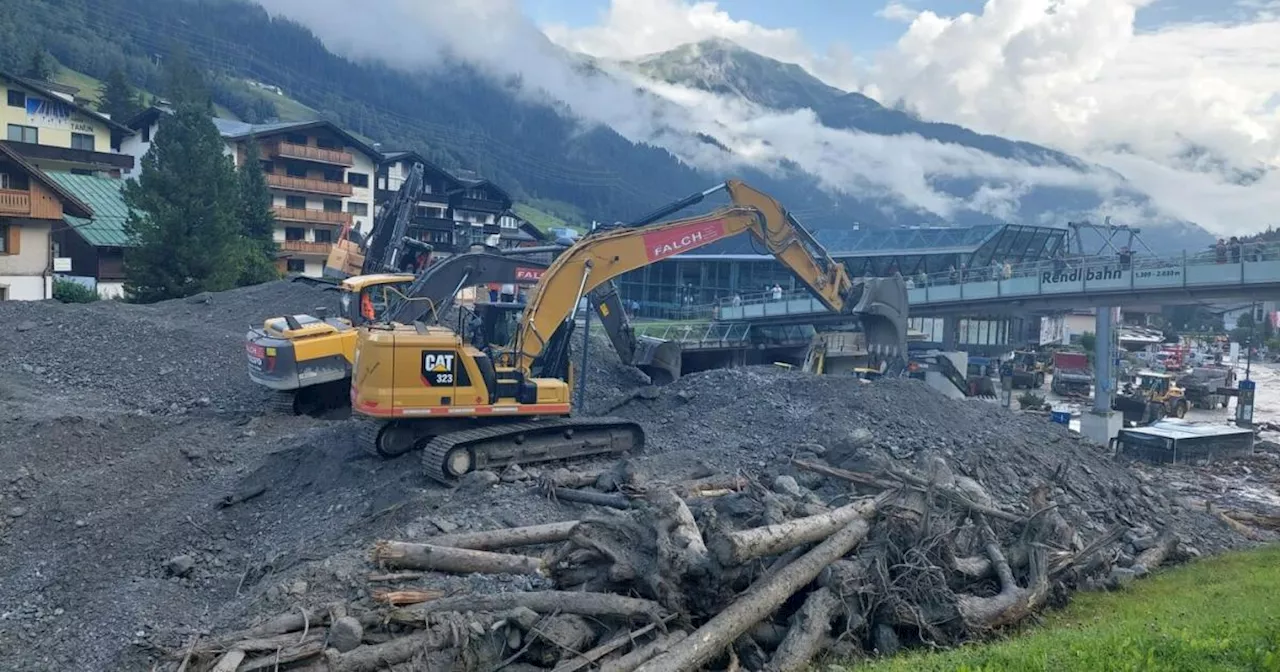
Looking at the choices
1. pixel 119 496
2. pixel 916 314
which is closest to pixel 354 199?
pixel 916 314

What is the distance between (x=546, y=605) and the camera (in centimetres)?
845

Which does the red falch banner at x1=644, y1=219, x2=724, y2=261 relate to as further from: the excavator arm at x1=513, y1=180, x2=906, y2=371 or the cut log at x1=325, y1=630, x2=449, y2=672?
the cut log at x1=325, y1=630, x2=449, y2=672

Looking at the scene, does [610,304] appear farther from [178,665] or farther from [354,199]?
[354,199]

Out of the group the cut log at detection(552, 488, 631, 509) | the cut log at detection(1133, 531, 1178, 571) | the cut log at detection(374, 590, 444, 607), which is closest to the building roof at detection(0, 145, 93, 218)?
the cut log at detection(552, 488, 631, 509)

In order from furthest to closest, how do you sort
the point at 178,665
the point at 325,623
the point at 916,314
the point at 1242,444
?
→ 1. the point at 916,314
2. the point at 1242,444
3. the point at 325,623
4. the point at 178,665

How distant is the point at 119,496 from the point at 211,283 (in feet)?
68.7

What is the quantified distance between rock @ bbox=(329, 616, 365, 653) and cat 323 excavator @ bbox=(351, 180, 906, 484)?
5.00 metres

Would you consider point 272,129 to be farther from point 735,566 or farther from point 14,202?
point 735,566

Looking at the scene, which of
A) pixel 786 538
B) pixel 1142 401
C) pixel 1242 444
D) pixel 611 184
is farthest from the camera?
pixel 611 184

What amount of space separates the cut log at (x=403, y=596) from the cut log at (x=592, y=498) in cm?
346

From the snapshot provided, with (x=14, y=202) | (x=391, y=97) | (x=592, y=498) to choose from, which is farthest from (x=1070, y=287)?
(x=391, y=97)

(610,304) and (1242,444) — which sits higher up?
(610,304)

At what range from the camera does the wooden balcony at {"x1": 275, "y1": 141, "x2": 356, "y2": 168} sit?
53.5 metres

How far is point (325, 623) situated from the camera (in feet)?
27.4
